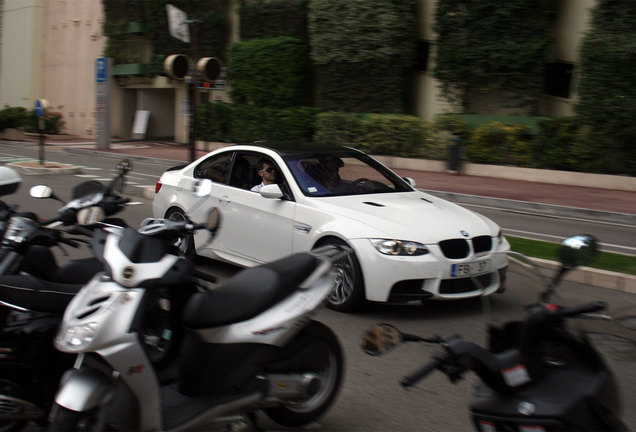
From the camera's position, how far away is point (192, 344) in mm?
3598

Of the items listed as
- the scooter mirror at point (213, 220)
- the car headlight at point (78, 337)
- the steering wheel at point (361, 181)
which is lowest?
the car headlight at point (78, 337)

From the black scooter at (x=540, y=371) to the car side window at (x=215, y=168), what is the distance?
5225 millimetres

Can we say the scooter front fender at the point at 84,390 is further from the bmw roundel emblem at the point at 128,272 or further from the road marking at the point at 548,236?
the road marking at the point at 548,236

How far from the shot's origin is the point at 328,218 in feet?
20.9

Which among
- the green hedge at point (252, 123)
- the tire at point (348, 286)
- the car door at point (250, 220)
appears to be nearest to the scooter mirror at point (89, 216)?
the tire at point (348, 286)

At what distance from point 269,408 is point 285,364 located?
0.95 ft

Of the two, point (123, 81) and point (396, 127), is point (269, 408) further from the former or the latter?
point (123, 81)

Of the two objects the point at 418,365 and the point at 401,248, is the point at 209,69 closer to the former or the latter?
the point at 401,248

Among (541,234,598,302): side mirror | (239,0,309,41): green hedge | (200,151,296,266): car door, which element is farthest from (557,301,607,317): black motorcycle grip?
(239,0,309,41): green hedge

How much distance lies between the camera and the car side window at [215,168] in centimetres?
769

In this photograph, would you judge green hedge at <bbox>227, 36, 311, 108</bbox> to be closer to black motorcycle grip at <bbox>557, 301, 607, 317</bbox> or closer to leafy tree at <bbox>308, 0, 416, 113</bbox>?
leafy tree at <bbox>308, 0, 416, 113</bbox>

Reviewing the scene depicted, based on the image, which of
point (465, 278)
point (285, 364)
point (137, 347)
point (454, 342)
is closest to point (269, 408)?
point (285, 364)

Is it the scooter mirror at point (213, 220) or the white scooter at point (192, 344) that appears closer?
the white scooter at point (192, 344)

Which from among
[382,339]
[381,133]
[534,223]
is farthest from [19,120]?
[382,339]
